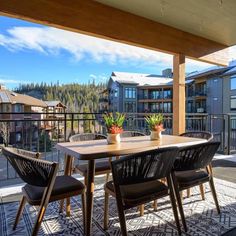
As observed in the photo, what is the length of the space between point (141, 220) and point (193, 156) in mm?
809

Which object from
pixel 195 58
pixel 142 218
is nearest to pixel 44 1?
pixel 142 218

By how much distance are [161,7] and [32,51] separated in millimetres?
29194

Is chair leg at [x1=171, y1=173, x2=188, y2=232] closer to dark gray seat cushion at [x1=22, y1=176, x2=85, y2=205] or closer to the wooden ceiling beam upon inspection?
dark gray seat cushion at [x1=22, y1=176, x2=85, y2=205]

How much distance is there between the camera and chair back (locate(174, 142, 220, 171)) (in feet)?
6.88

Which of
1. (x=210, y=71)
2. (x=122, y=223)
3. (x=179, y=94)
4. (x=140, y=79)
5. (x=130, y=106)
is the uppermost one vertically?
(x=140, y=79)

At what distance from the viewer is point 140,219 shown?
2.25 m

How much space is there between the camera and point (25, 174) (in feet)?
5.69

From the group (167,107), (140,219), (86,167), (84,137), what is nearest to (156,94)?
(167,107)

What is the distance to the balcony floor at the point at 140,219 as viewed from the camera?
203cm

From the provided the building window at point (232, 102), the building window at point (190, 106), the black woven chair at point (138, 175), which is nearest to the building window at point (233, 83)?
the building window at point (232, 102)

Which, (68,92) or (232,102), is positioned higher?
(68,92)

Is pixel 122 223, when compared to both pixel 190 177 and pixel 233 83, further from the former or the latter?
pixel 233 83

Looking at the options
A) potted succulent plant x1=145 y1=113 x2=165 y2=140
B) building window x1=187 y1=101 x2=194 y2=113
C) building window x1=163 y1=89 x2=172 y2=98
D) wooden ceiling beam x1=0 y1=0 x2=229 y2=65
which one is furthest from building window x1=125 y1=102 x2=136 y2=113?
potted succulent plant x1=145 y1=113 x2=165 y2=140

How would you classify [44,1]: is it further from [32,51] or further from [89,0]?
[32,51]
